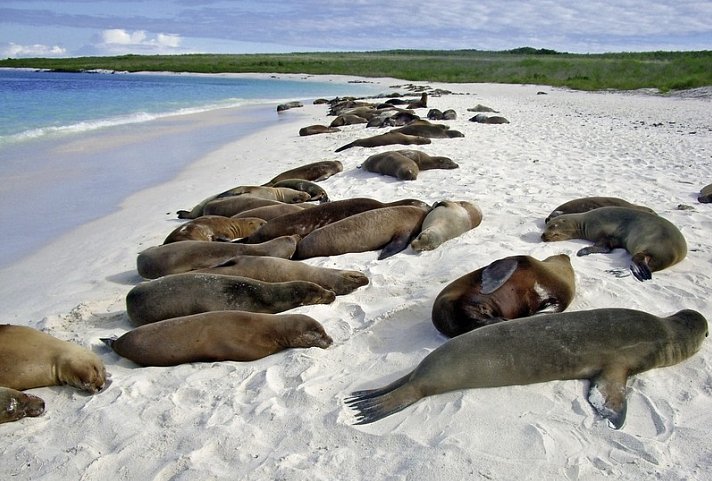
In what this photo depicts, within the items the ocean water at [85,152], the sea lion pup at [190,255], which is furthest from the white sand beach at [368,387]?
the ocean water at [85,152]

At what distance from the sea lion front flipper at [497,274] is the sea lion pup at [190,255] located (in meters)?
2.27

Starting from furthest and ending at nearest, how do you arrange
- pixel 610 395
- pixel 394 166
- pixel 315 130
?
pixel 315 130 → pixel 394 166 → pixel 610 395

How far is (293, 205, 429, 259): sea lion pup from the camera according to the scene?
604cm

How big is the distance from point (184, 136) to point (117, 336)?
42.5 feet

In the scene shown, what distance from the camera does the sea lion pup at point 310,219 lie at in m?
6.43

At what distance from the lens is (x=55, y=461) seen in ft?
9.59

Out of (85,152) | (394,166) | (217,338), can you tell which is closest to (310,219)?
(217,338)

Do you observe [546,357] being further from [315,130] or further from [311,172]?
[315,130]

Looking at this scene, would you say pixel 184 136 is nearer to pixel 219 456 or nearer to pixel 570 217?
pixel 570 217

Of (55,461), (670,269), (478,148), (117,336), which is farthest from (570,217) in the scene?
(478,148)

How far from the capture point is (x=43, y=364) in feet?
12.2

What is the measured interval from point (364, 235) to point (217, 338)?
97.0 inches

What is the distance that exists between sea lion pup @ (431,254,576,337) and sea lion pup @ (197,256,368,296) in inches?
40.5

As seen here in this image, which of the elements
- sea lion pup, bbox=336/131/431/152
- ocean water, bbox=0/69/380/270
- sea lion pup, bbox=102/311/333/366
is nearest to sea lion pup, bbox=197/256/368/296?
sea lion pup, bbox=102/311/333/366
